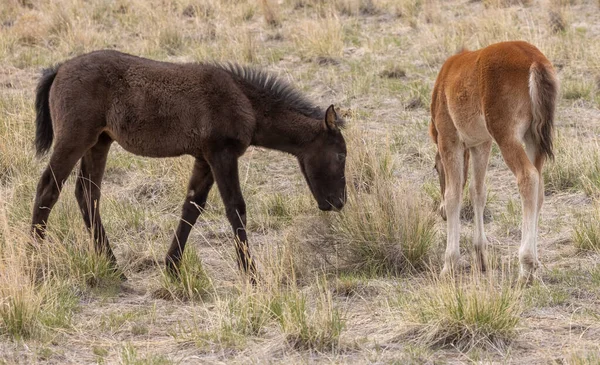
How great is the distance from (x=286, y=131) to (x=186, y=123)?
84cm

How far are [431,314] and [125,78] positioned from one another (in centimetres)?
307

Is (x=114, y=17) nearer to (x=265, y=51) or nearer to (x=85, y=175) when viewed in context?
(x=265, y=51)

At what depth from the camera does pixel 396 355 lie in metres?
5.82

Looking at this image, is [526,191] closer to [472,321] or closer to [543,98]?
[543,98]

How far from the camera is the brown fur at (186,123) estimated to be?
7391 millimetres

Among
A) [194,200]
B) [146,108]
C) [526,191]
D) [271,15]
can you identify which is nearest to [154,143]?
[146,108]

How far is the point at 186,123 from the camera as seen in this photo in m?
7.41

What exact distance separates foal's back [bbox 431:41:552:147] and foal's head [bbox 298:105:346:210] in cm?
85

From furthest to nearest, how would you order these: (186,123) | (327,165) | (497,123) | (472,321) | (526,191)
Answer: (327,165), (186,123), (497,123), (526,191), (472,321)

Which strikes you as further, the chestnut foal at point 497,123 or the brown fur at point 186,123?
the brown fur at point 186,123

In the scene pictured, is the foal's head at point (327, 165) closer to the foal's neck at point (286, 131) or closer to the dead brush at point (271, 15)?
the foal's neck at point (286, 131)

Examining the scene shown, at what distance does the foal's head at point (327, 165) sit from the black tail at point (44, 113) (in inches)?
81.5

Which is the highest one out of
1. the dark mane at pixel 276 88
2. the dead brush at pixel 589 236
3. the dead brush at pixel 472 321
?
the dark mane at pixel 276 88

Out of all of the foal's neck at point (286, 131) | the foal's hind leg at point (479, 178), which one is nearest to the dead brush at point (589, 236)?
the foal's hind leg at point (479, 178)
